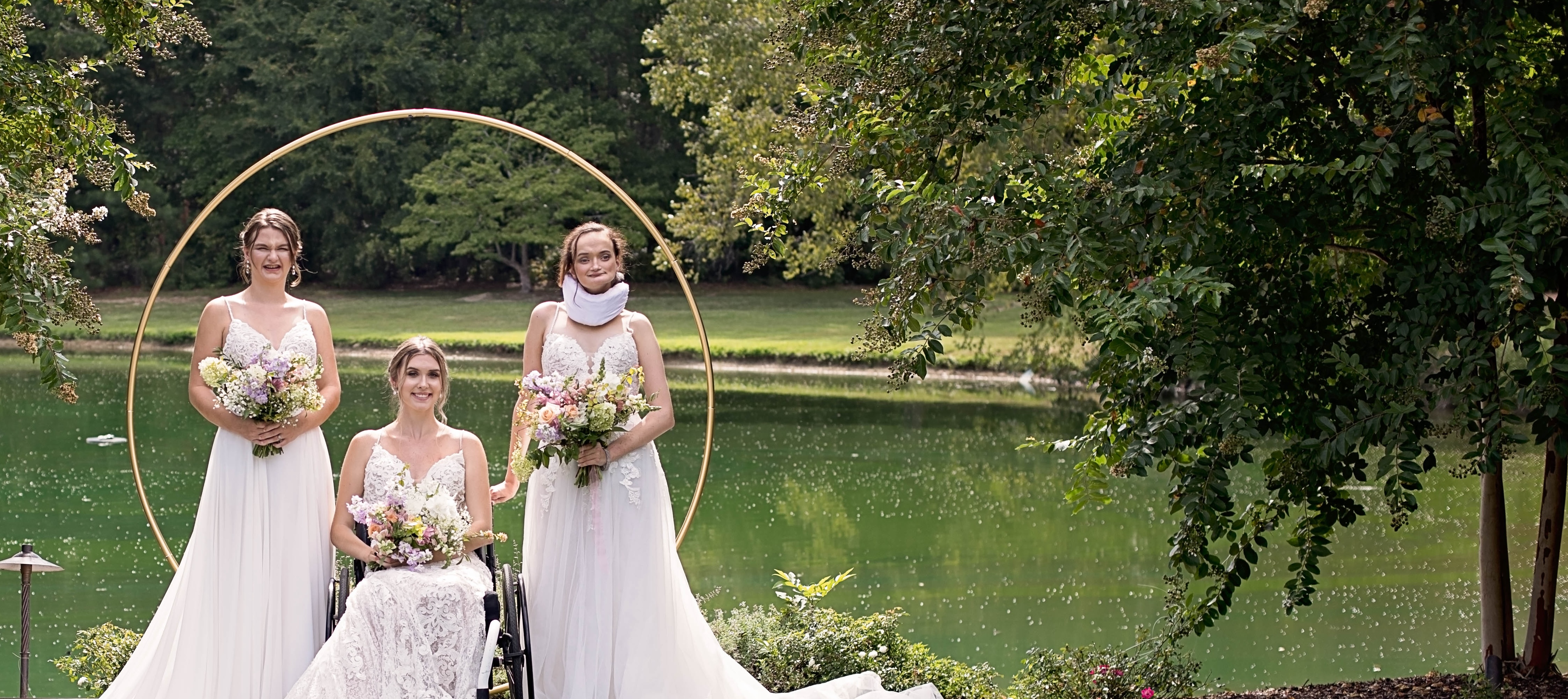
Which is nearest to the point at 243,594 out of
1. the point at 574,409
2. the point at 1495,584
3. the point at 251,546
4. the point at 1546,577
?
the point at 251,546

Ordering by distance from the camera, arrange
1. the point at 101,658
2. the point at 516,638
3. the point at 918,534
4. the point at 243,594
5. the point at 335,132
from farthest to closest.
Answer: the point at 918,534
the point at 101,658
the point at 335,132
the point at 243,594
the point at 516,638

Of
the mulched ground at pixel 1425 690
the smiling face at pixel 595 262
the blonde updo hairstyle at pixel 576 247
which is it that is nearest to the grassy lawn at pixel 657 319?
the mulched ground at pixel 1425 690

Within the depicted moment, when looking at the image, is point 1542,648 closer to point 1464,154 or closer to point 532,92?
point 1464,154

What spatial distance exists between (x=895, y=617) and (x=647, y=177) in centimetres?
2583

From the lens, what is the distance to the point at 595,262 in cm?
468

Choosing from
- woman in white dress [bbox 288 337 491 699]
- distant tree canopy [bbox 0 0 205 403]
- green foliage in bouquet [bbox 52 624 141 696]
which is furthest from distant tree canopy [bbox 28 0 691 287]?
woman in white dress [bbox 288 337 491 699]

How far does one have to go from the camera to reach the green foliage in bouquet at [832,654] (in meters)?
5.30

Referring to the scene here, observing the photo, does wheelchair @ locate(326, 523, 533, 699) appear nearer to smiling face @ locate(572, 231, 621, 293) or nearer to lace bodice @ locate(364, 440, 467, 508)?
lace bodice @ locate(364, 440, 467, 508)

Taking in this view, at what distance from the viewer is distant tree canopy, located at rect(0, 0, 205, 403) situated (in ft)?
13.2

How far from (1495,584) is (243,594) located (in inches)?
157

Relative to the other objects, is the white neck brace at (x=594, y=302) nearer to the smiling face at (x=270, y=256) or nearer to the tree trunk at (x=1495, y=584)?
the smiling face at (x=270, y=256)

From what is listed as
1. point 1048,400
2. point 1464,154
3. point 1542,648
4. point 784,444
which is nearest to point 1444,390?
point 1464,154

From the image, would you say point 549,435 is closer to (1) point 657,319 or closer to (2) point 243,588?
(2) point 243,588

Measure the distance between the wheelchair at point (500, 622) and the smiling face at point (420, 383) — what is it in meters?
0.40
